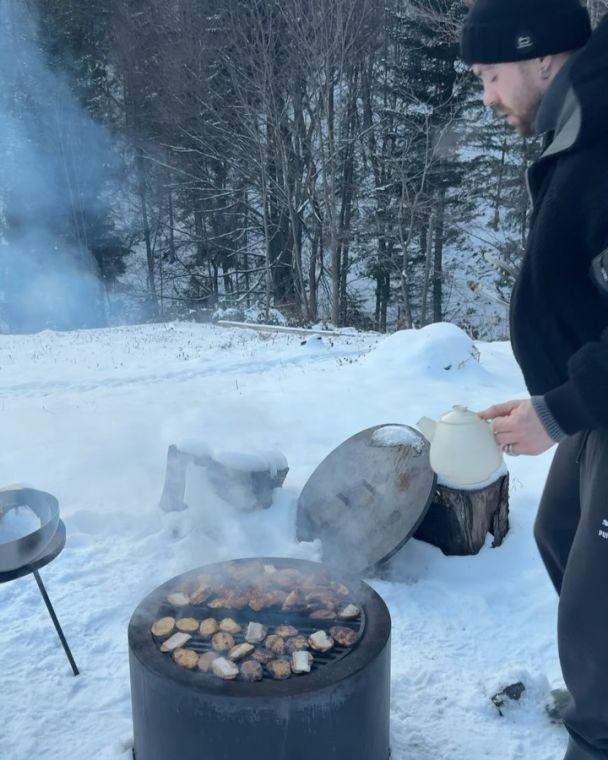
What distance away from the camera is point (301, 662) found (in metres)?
1.98

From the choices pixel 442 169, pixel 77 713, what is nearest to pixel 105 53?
pixel 442 169

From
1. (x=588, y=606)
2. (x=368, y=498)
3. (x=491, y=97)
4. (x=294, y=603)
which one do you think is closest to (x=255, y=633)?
(x=294, y=603)

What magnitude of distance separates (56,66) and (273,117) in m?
5.78

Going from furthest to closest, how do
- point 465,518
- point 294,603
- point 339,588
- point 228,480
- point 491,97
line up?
point 228,480
point 465,518
point 339,588
point 294,603
point 491,97

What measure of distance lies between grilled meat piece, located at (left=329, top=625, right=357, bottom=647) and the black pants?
63 cm

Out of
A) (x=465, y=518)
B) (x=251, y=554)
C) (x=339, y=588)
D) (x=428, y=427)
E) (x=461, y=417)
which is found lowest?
(x=251, y=554)

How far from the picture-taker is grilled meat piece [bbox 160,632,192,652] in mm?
2064

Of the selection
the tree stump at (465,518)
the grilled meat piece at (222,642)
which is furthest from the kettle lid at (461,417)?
the tree stump at (465,518)

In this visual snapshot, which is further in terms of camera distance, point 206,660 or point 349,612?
point 349,612

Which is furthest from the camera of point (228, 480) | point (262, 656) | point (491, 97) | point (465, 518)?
point (228, 480)

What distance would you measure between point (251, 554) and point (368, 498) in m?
0.72

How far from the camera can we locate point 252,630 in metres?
2.17

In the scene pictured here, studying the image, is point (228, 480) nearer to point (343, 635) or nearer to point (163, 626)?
point (163, 626)

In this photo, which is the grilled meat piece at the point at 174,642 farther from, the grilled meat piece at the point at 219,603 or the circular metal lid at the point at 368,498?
the circular metal lid at the point at 368,498
